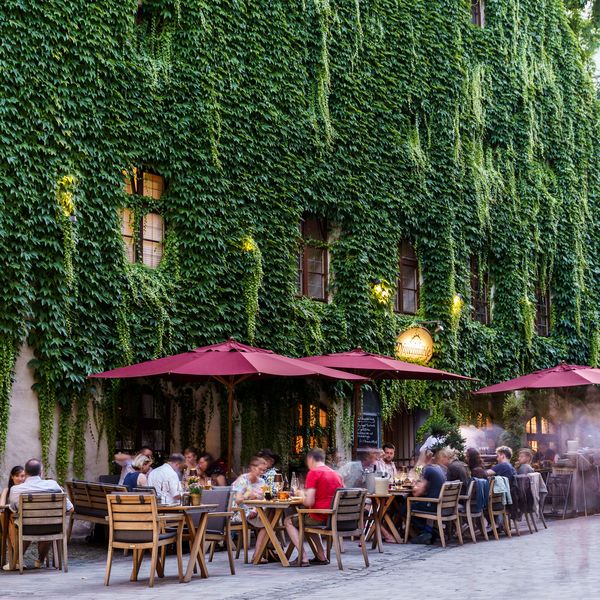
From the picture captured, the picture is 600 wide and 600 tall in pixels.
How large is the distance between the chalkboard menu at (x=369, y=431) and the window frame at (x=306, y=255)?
246 centimetres

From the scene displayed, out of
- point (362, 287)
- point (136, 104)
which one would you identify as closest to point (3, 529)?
point (136, 104)

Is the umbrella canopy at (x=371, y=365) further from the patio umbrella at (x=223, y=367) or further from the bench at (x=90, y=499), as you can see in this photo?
the bench at (x=90, y=499)

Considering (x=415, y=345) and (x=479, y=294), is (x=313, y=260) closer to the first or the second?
(x=415, y=345)

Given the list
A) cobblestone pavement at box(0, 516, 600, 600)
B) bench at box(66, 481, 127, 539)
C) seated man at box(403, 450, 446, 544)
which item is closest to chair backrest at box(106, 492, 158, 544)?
cobblestone pavement at box(0, 516, 600, 600)

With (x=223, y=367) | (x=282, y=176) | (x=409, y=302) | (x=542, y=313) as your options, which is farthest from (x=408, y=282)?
(x=223, y=367)

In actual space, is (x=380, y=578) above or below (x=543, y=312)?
below

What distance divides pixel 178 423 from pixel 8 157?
4.96 metres

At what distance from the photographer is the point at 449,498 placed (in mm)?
13461

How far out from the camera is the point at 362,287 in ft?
63.0

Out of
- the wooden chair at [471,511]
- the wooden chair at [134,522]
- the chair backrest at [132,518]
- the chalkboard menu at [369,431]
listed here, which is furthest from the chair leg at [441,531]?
the chalkboard menu at [369,431]

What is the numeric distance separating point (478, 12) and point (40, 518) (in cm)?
1768

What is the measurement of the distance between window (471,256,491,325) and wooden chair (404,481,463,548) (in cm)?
929

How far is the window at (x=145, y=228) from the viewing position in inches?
629

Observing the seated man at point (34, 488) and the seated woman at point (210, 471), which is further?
the seated woman at point (210, 471)
